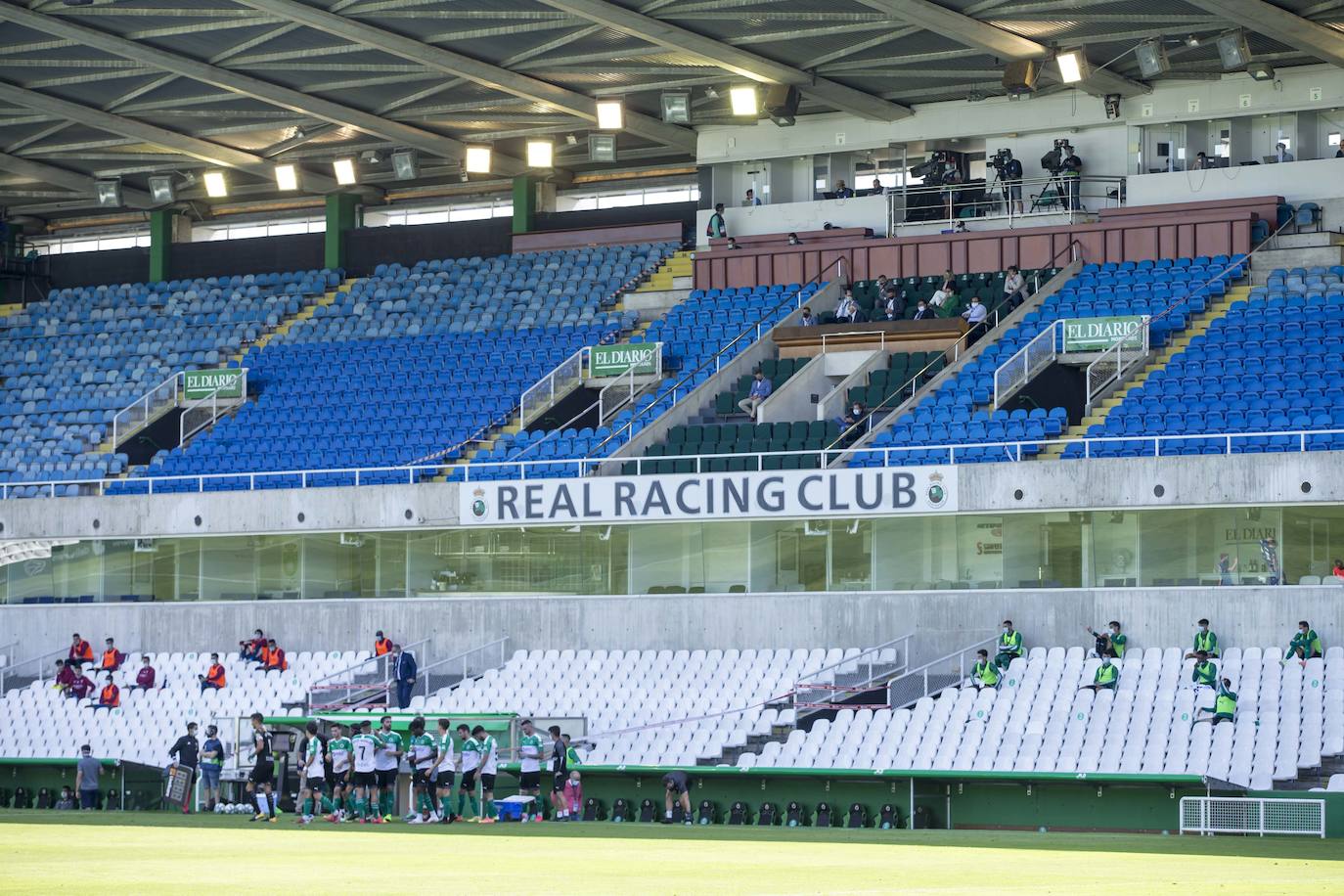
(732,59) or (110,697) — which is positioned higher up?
(732,59)

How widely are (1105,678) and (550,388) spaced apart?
15.0m

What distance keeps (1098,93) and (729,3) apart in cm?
834

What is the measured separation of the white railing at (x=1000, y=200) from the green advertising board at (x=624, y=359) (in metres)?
6.05

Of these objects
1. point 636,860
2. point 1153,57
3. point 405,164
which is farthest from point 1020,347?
point 636,860

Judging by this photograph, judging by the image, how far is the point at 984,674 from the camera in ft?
93.6

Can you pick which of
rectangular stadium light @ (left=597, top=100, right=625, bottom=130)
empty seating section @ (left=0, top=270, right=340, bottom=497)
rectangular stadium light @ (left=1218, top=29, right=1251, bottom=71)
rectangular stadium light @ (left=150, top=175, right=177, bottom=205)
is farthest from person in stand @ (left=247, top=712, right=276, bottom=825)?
rectangular stadium light @ (left=150, top=175, right=177, bottom=205)

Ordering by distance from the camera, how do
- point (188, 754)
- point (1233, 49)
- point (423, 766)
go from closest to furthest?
point (423, 766) → point (188, 754) → point (1233, 49)

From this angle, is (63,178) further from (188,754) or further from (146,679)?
(188,754)

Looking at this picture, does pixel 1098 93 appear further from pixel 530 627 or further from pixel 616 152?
pixel 530 627

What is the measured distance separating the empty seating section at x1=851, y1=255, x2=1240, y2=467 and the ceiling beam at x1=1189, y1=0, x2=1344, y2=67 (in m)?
4.16

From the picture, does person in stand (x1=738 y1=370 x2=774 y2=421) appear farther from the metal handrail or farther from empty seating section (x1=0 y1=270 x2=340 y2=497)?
empty seating section (x1=0 y1=270 x2=340 y2=497)

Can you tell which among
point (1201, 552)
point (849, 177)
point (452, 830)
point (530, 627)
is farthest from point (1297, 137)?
point (452, 830)

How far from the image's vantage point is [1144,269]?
37812 millimetres

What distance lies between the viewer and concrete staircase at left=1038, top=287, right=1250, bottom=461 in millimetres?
32122
